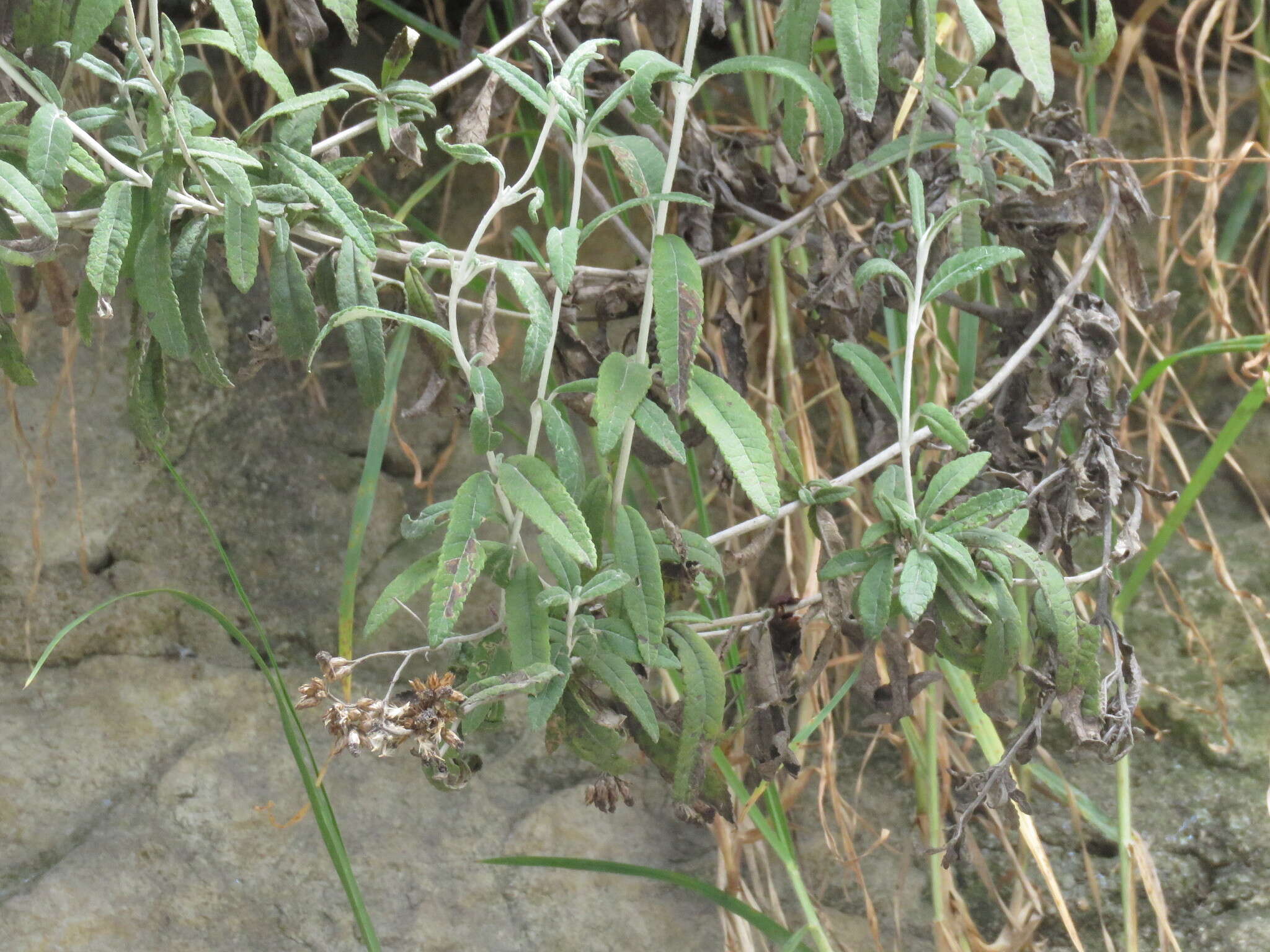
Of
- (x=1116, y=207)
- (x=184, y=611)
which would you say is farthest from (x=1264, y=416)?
(x=184, y=611)

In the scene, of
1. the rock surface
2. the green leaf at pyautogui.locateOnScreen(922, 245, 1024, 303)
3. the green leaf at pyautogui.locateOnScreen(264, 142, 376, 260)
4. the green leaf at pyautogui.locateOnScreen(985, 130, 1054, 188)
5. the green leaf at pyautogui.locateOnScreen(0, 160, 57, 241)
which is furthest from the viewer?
the rock surface

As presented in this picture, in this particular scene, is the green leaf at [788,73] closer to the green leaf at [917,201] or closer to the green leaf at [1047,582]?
the green leaf at [917,201]

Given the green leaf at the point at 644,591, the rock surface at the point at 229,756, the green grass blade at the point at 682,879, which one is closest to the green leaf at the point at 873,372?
the green leaf at the point at 644,591

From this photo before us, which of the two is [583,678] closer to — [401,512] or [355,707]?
[355,707]

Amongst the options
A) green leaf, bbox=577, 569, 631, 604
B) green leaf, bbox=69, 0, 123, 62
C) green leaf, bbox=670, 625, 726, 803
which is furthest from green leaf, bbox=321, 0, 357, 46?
green leaf, bbox=670, 625, 726, 803

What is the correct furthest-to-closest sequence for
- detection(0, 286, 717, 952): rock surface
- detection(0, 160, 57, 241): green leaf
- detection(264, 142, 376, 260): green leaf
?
detection(0, 286, 717, 952): rock surface < detection(264, 142, 376, 260): green leaf < detection(0, 160, 57, 241): green leaf

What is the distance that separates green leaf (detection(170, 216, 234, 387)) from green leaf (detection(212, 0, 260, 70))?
5.7 inches

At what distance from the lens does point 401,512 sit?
167 cm

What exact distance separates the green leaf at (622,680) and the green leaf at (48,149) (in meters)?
0.53

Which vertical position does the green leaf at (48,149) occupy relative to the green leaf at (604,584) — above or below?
above

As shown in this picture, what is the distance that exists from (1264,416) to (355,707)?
59.2 inches

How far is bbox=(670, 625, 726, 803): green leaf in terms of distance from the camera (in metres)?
0.98

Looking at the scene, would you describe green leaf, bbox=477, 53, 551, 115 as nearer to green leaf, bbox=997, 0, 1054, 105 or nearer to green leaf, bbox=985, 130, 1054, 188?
green leaf, bbox=997, 0, 1054, 105

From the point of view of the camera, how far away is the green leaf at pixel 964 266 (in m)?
0.98
